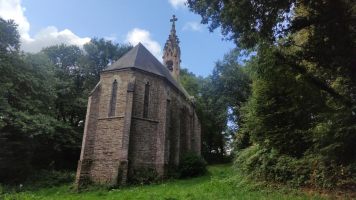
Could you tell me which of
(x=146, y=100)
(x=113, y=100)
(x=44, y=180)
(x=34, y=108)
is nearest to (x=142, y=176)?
(x=146, y=100)

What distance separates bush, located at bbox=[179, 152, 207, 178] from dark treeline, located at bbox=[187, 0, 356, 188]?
30.8 ft

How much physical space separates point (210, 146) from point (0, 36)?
32839 millimetres

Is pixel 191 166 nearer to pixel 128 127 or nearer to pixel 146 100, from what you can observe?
pixel 128 127

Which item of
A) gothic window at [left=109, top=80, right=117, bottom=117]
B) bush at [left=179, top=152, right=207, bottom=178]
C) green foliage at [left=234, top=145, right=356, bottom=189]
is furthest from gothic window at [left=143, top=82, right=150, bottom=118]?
green foliage at [left=234, top=145, right=356, bottom=189]

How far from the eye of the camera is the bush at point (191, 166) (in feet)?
65.7

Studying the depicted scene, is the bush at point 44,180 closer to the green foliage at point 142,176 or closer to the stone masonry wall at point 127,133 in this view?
the stone masonry wall at point 127,133

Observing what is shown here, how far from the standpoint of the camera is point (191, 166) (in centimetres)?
2027

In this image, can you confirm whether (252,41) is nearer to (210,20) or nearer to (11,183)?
(210,20)

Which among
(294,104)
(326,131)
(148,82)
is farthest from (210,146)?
(326,131)

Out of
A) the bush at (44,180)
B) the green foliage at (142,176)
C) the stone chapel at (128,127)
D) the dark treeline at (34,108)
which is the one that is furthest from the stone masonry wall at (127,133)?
the dark treeline at (34,108)

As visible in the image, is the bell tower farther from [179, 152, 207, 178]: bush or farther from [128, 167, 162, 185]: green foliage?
[128, 167, 162, 185]: green foliage

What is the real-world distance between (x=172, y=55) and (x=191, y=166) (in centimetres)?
1833

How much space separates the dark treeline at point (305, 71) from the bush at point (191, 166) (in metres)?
9.38

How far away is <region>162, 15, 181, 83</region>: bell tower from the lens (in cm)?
3391
